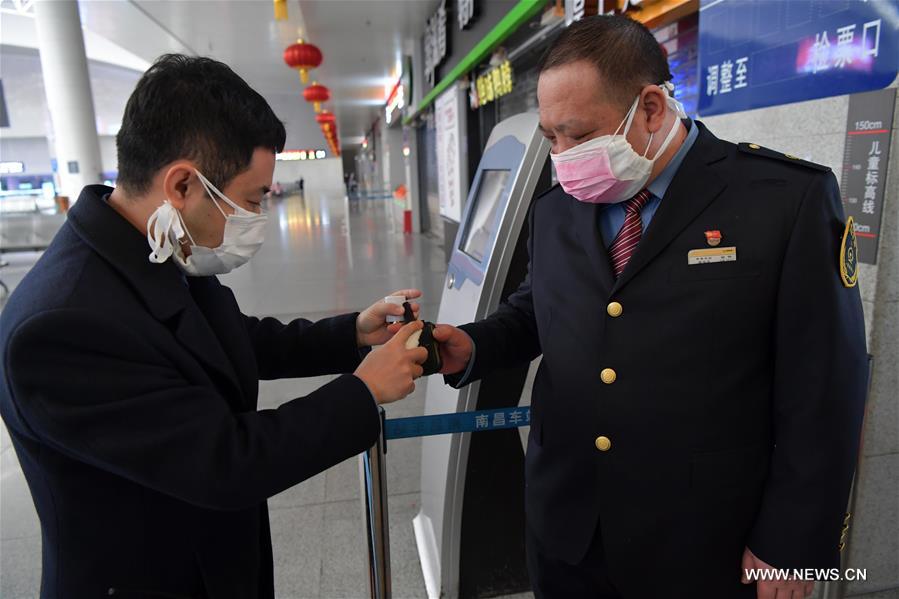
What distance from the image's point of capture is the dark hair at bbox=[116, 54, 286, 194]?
936mm

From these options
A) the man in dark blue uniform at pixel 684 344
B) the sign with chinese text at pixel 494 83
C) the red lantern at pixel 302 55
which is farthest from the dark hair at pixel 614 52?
the red lantern at pixel 302 55

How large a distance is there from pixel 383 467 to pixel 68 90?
1101 cm

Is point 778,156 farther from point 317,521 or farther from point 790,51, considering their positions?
point 317,521

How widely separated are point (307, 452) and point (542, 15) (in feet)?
15.0

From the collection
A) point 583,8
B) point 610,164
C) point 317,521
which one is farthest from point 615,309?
point 583,8

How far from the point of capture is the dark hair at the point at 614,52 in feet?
3.38

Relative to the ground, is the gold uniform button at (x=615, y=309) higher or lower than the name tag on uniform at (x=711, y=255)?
lower

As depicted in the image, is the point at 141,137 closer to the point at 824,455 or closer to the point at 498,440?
the point at 824,455

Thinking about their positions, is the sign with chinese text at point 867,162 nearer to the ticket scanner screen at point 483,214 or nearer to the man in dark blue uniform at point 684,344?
the man in dark blue uniform at point 684,344

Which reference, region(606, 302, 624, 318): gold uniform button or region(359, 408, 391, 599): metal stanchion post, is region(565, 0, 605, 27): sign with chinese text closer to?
region(606, 302, 624, 318): gold uniform button

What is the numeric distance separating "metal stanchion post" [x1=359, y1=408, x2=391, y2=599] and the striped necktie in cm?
68

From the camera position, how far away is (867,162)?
155 cm

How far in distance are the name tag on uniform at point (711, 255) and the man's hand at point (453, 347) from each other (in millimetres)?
544

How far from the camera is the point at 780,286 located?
3.11 feet
